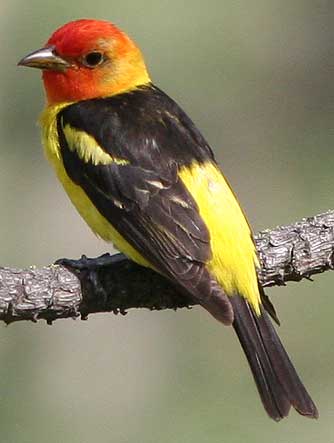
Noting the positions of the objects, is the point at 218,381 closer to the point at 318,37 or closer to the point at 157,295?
the point at 157,295

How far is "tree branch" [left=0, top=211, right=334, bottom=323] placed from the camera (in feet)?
18.4

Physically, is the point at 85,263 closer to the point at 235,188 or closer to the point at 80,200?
the point at 80,200

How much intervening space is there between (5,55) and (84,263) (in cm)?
578

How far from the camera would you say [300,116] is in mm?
11406

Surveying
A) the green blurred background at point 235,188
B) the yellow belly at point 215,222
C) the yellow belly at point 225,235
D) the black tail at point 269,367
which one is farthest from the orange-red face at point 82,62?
the green blurred background at point 235,188

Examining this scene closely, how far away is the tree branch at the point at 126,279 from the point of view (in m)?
5.61

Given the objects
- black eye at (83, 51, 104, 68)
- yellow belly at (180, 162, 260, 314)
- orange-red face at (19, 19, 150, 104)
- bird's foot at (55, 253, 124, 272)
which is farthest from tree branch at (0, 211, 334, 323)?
black eye at (83, 51, 104, 68)

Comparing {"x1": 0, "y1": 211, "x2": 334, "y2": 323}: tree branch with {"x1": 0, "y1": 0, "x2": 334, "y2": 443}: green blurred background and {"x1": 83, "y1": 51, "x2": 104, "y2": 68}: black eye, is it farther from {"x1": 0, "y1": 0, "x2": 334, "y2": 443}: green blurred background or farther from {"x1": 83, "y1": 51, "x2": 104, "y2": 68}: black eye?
{"x1": 0, "y1": 0, "x2": 334, "y2": 443}: green blurred background

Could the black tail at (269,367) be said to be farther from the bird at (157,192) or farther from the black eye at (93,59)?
the black eye at (93,59)

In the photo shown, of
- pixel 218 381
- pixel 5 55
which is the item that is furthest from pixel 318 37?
pixel 218 381

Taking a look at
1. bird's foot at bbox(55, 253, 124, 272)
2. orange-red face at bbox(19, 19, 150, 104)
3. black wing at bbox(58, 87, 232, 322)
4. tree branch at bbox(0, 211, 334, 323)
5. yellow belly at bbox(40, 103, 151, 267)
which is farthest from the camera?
orange-red face at bbox(19, 19, 150, 104)

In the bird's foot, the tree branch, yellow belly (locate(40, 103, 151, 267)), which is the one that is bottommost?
the tree branch

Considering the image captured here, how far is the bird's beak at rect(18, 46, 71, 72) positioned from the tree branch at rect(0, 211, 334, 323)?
1.03 metres

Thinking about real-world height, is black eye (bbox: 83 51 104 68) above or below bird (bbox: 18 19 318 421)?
above
